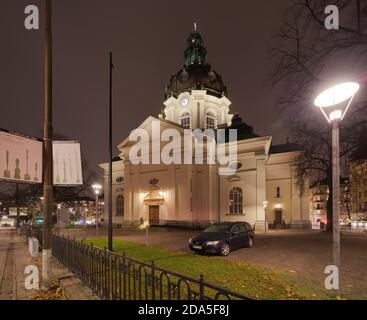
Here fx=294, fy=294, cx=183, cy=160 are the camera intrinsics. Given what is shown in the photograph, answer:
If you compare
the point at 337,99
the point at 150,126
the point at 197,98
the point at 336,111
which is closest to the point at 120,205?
the point at 150,126

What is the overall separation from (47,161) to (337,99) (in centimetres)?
647

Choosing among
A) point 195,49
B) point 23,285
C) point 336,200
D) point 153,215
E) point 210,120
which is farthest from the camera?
point 195,49

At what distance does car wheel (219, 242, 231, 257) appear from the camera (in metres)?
13.8

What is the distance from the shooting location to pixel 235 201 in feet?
112

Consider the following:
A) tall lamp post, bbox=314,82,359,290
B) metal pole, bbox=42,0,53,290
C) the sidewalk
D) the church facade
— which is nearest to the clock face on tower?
the church facade

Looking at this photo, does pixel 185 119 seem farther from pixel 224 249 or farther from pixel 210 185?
pixel 224 249

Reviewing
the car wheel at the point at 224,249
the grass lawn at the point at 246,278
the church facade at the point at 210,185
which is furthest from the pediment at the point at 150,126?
the grass lawn at the point at 246,278

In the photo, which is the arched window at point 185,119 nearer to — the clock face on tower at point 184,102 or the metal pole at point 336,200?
the clock face on tower at point 184,102

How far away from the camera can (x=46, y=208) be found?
242 inches

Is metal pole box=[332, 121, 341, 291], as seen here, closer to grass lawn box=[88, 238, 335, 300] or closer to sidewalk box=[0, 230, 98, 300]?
grass lawn box=[88, 238, 335, 300]

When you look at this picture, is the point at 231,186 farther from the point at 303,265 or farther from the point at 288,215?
the point at 303,265

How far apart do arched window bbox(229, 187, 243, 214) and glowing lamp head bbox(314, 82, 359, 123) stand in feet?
90.6
